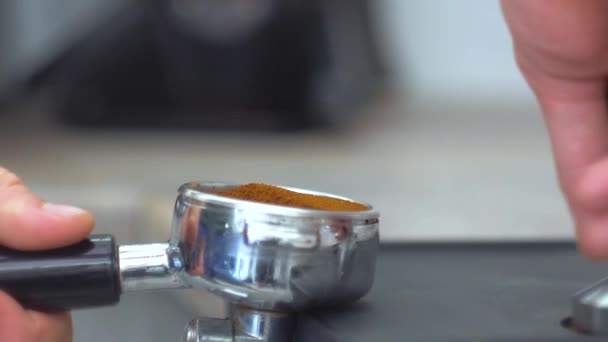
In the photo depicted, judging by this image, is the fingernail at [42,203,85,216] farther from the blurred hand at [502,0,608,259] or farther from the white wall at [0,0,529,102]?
the white wall at [0,0,529,102]

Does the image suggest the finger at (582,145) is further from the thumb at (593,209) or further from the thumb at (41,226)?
the thumb at (41,226)

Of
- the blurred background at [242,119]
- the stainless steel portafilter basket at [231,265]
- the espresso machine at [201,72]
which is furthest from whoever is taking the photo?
the espresso machine at [201,72]

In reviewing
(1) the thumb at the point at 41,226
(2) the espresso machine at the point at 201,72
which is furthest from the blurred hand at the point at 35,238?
(2) the espresso machine at the point at 201,72

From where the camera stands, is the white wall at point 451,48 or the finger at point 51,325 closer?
the finger at point 51,325

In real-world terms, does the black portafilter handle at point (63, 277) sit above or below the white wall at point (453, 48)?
below

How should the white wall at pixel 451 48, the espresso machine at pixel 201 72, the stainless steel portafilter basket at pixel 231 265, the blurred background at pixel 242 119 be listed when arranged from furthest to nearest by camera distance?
the white wall at pixel 451 48 → the espresso machine at pixel 201 72 → the blurred background at pixel 242 119 → the stainless steel portafilter basket at pixel 231 265

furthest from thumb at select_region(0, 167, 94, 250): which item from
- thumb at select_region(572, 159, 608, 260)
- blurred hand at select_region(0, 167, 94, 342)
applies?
thumb at select_region(572, 159, 608, 260)
